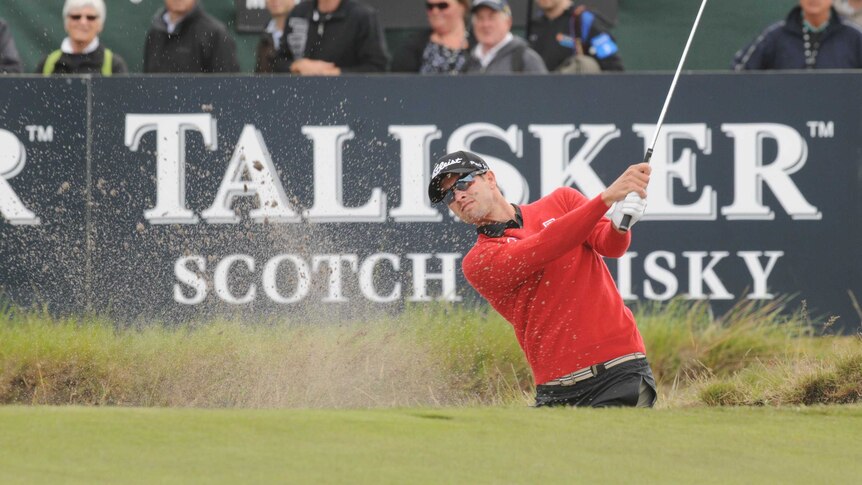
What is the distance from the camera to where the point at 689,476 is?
146 inches

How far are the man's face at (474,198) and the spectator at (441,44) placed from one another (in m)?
3.61

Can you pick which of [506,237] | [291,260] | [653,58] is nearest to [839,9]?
[653,58]

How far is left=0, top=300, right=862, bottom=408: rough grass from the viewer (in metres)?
7.20

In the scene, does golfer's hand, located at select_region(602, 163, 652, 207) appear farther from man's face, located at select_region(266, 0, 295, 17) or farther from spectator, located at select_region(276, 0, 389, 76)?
man's face, located at select_region(266, 0, 295, 17)

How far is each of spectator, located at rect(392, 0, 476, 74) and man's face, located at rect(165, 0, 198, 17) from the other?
1.40m

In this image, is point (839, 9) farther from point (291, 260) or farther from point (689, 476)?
point (689, 476)

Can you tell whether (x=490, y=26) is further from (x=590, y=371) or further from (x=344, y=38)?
(x=590, y=371)

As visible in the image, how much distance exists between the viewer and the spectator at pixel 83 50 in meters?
8.77

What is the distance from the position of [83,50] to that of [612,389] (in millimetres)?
5113

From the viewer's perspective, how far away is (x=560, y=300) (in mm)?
5059

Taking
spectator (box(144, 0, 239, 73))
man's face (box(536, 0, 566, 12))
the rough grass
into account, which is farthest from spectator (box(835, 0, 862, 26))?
spectator (box(144, 0, 239, 73))

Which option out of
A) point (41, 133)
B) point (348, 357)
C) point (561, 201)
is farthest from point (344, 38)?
point (561, 201)

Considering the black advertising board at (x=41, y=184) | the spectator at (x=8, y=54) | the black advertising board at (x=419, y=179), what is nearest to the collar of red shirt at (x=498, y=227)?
the black advertising board at (x=419, y=179)

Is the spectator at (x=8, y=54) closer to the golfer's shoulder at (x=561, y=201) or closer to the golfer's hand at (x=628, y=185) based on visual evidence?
the golfer's shoulder at (x=561, y=201)
